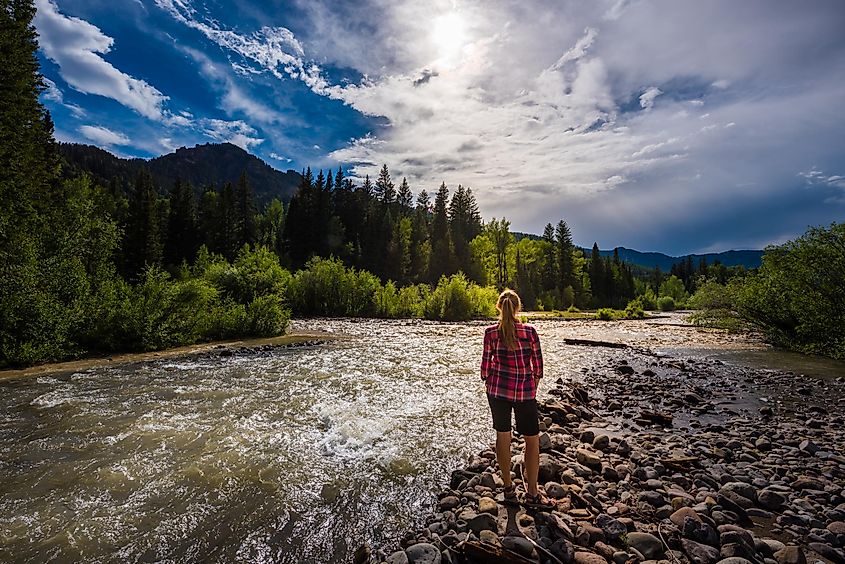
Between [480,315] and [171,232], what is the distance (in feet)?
183

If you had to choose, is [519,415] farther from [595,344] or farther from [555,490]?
[595,344]

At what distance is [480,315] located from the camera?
48.5 m

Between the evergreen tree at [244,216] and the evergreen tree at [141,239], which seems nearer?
the evergreen tree at [141,239]

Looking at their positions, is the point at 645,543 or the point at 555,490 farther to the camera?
the point at 555,490

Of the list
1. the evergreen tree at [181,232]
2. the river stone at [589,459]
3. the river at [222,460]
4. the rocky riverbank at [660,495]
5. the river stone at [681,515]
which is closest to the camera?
the rocky riverbank at [660,495]

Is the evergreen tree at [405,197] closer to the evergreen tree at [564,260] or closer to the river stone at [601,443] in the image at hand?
the evergreen tree at [564,260]

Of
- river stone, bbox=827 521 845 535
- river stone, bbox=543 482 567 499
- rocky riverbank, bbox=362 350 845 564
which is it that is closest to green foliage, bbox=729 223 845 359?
rocky riverbank, bbox=362 350 845 564

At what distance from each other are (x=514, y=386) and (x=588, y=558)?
73.9 inches

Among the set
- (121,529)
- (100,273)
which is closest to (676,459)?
(121,529)

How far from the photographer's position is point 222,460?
21.0ft

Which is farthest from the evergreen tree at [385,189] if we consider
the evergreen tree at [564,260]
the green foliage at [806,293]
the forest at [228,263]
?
the green foliage at [806,293]

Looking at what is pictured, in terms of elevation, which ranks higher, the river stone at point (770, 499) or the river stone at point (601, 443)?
the river stone at point (770, 499)

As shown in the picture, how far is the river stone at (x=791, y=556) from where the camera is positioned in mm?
3526

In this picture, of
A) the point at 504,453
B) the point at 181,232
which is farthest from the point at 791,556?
the point at 181,232
